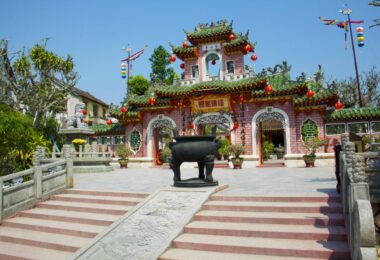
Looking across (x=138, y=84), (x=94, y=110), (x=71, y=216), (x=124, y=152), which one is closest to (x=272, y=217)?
(x=71, y=216)

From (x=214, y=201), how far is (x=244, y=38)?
14.0 m

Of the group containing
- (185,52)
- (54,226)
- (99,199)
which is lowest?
(54,226)

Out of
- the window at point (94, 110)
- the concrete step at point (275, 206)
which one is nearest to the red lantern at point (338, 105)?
the concrete step at point (275, 206)

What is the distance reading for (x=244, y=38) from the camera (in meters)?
18.7

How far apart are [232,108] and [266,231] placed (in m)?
13.5

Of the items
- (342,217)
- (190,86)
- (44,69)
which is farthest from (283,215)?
(44,69)

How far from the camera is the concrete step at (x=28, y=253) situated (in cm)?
549

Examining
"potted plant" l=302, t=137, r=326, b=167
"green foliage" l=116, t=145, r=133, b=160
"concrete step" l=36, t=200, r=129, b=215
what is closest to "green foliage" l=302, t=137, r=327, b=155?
"potted plant" l=302, t=137, r=326, b=167

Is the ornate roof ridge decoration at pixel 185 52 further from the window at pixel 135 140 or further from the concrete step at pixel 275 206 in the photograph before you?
the concrete step at pixel 275 206

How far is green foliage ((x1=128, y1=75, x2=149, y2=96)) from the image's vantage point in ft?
97.9

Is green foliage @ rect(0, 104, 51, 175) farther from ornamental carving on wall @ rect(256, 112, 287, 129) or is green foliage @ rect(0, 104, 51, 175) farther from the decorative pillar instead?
ornamental carving on wall @ rect(256, 112, 287, 129)

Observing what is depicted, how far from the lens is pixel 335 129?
17.1 meters

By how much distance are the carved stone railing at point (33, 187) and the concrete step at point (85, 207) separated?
0.29 m

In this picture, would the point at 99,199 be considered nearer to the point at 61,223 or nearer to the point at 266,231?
the point at 61,223
